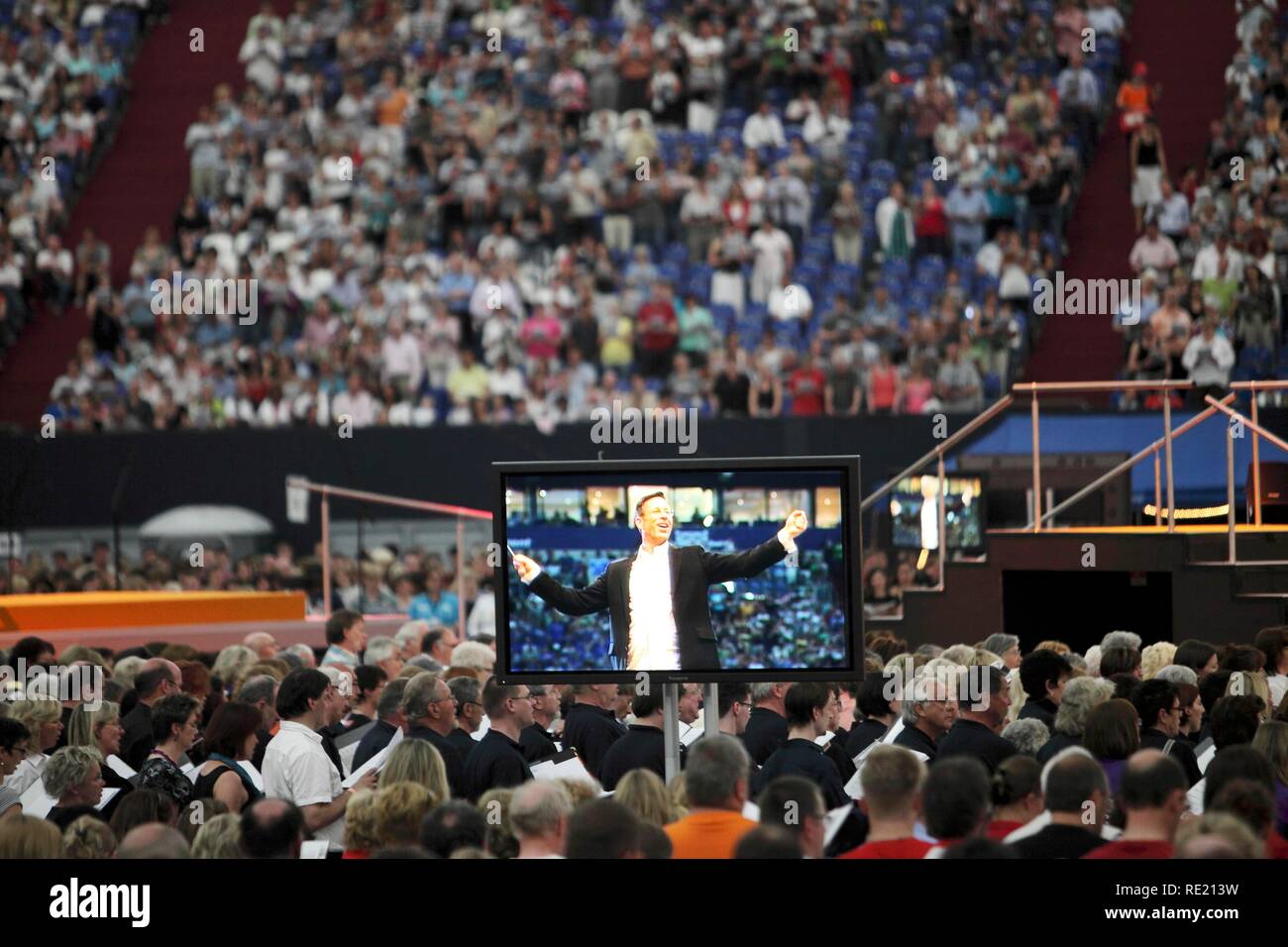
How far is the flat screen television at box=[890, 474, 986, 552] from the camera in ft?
53.0

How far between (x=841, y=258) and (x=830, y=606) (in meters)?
15.7

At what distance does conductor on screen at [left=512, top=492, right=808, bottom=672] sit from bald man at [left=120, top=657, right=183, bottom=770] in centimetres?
264

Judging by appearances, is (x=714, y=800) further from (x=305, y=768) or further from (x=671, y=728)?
(x=305, y=768)

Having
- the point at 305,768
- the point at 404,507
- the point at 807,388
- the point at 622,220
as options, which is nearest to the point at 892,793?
the point at 305,768

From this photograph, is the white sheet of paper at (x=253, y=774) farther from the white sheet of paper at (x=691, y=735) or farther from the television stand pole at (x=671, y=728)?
the white sheet of paper at (x=691, y=735)

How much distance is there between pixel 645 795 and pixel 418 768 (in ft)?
2.79

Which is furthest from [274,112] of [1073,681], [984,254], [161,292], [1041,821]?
[1041,821]

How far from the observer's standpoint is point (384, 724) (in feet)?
29.0

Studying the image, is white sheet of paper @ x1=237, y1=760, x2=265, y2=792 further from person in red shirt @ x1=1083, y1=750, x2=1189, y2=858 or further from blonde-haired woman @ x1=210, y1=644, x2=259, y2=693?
person in red shirt @ x1=1083, y1=750, x2=1189, y2=858

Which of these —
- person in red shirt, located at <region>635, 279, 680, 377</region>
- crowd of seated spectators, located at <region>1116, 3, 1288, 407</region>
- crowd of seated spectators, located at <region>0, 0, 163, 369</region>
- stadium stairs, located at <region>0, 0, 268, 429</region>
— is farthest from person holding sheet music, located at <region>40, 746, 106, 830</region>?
crowd of seated spectators, located at <region>0, 0, 163, 369</region>

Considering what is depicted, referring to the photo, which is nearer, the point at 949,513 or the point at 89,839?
the point at 89,839

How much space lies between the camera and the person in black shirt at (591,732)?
913 cm

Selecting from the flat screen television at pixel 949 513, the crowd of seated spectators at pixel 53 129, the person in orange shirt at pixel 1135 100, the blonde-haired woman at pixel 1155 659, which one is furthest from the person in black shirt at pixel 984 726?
the crowd of seated spectators at pixel 53 129

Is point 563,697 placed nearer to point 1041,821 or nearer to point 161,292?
point 1041,821
